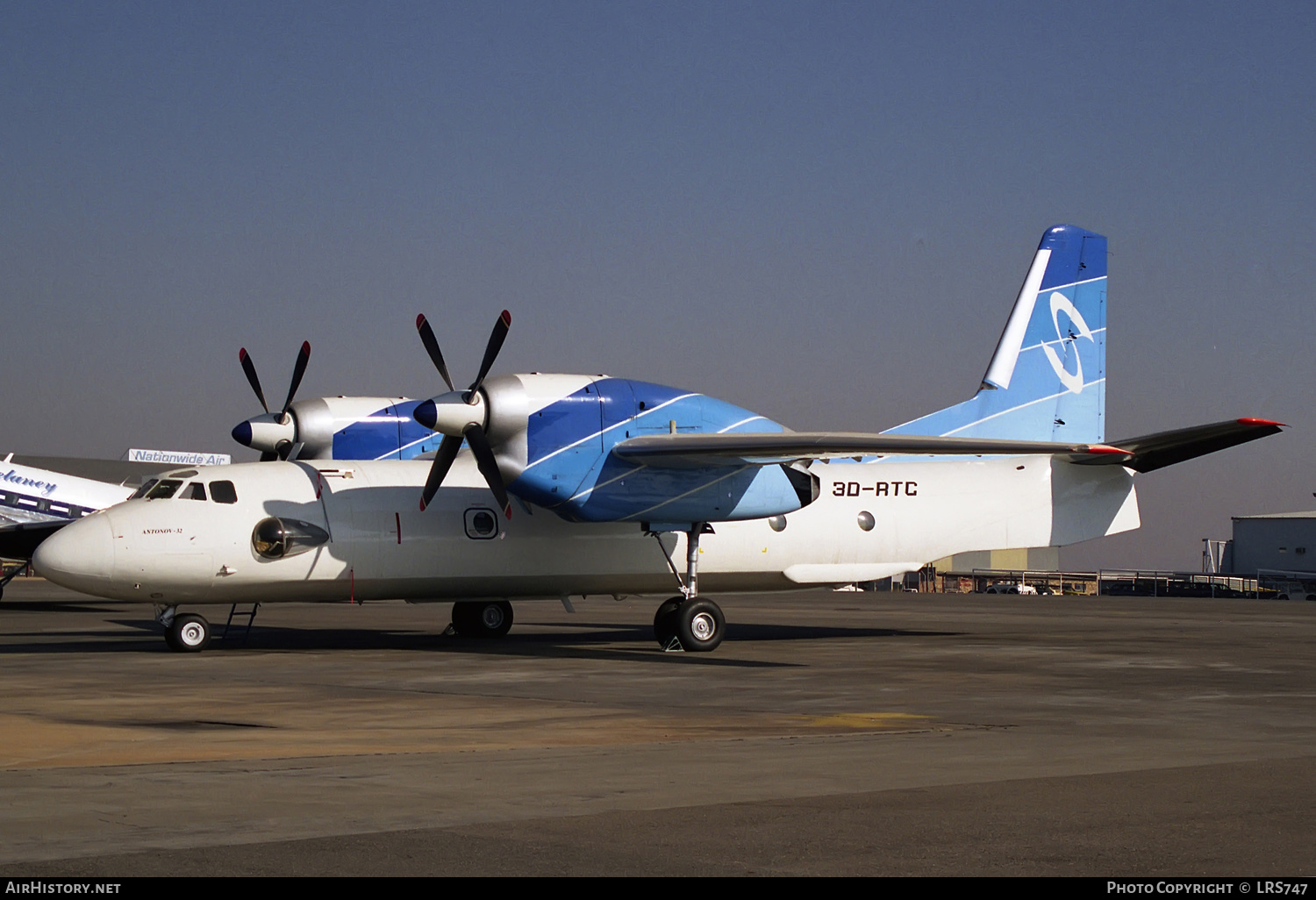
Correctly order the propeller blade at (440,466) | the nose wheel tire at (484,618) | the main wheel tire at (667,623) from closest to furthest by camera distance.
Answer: the propeller blade at (440,466)
the main wheel tire at (667,623)
the nose wheel tire at (484,618)

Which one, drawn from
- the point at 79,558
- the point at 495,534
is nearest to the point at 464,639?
the point at 495,534

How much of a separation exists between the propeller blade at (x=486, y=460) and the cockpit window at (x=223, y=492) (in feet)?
13.3

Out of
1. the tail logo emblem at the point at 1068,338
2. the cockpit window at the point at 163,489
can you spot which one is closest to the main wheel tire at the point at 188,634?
the cockpit window at the point at 163,489

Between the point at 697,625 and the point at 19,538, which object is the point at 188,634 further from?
the point at 19,538

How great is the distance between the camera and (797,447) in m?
20.7

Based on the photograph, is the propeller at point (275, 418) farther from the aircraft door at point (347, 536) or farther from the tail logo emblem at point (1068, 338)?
the tail logo emblem at point (1068, 338)

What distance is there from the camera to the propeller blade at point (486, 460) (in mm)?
21359

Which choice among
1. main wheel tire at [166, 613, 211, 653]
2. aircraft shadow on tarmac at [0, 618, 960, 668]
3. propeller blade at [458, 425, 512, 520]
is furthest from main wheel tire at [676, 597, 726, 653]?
main wheel tire at [166, 613, 211, 653]

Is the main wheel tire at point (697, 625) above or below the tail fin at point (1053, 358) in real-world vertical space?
below

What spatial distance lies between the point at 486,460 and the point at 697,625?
4.56 m

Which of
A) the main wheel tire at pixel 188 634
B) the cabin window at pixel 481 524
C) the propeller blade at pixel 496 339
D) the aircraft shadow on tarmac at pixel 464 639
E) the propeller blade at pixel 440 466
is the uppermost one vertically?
the propeller blade at pixel 496 339

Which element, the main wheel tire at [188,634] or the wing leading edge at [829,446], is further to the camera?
the main wheel tire at [188,634]

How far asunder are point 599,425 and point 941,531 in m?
8.18

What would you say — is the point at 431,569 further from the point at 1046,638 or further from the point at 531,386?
the point at 1046,638
